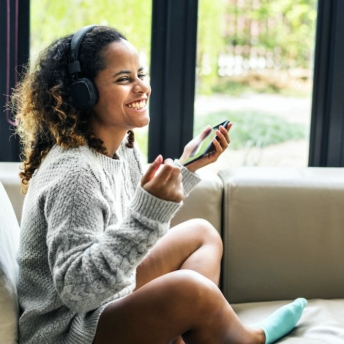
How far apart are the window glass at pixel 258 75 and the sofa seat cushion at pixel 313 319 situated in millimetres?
699

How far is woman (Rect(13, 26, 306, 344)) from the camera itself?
131 centimetres

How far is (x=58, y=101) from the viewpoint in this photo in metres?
1.51

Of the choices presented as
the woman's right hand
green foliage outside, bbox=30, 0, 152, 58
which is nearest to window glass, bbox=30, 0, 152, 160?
green foliage outside, bbox=30, 0, 152, 58

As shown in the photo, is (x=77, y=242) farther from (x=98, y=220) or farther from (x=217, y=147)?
(x=217, y=147)

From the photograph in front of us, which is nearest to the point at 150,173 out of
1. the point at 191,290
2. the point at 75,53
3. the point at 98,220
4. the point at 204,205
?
the point at 98,220

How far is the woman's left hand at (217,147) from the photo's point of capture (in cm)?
170

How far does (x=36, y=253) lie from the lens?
1.48 metres

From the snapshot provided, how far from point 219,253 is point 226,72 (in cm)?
86

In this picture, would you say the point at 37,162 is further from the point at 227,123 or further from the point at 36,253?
the point at 227,123

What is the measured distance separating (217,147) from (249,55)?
0.84 m

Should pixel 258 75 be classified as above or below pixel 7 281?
above

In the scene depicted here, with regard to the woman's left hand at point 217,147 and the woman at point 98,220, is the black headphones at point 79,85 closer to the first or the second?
the woman at point 98,220

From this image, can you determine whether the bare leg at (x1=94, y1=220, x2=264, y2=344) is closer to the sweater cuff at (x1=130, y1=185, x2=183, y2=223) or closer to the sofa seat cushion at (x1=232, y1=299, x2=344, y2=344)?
the sweater cuff at (x1=130, y1=185, x2=183, y2=223)

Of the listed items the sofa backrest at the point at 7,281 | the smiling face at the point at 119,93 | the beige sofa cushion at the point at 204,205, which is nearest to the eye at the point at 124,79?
the smiling face at the point at 119,93
